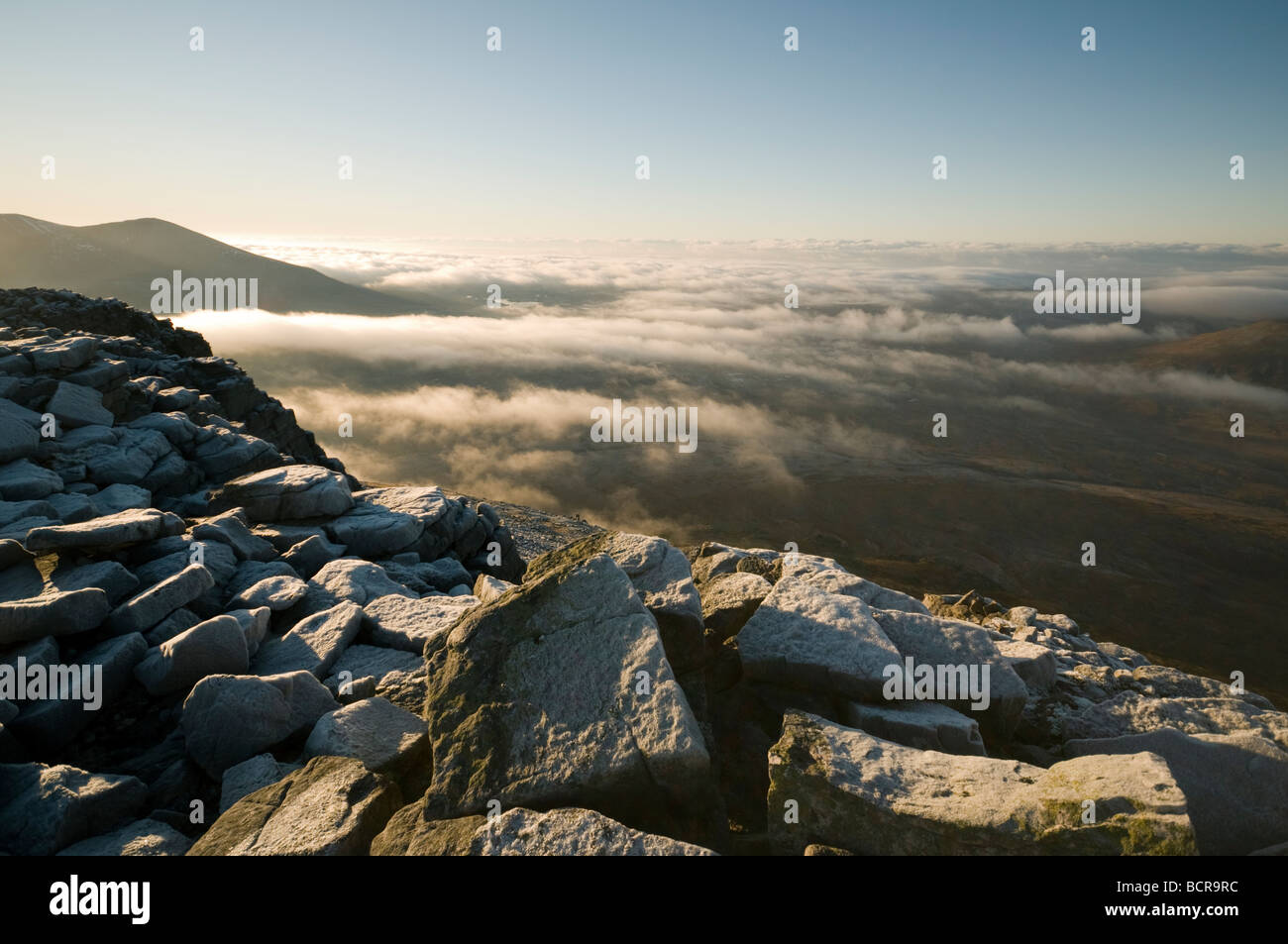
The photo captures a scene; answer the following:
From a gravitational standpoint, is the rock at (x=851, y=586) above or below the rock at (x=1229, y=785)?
above

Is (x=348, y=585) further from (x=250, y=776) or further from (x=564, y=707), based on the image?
(x=564, y=707)

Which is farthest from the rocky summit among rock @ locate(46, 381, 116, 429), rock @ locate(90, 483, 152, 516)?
rock @ locate(46, 381, 116, 429)

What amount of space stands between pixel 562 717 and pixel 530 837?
134 cm

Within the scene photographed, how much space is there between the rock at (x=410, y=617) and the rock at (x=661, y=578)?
7.91 feet

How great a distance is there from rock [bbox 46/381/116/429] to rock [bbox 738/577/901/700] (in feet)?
66.8

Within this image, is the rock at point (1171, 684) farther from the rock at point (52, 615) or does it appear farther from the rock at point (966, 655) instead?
the rock at point (52, 615)

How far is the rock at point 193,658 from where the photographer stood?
934 cm

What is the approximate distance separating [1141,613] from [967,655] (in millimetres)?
106852

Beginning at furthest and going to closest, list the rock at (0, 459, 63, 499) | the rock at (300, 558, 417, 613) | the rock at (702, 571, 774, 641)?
the rock at (0, 459, 63, 499)
the rock at (300, 558, 417, 613)
the rock at (702, 571, 774, 641)

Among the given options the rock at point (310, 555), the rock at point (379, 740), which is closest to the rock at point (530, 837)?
the rock at point (379, 740)

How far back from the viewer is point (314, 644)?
33.4ft

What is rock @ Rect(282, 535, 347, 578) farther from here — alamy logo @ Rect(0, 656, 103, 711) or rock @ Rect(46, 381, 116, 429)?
rock @ Rect(46, 381, 116, 429)

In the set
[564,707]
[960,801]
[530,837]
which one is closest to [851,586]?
[960,801]

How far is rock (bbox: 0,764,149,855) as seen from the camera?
668cm
